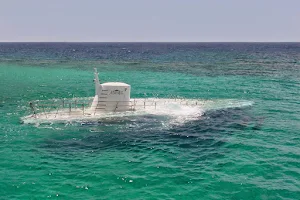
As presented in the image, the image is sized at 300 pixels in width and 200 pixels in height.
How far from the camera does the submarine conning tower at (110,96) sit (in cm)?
3744

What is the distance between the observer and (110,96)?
37.8m

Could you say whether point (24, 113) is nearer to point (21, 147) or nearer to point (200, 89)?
point (21, 147)

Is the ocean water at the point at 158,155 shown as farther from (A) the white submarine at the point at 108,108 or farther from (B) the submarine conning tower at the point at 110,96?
(B) the submarine conning tower at the point at 110,96

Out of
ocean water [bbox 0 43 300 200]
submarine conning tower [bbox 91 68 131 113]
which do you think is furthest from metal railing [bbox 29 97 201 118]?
ocean water [bbox 0 43 300 200]

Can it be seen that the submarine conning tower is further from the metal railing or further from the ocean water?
the ocean water

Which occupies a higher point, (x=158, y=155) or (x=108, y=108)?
(x=108, y=108)

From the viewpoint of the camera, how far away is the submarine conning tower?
37.4 m

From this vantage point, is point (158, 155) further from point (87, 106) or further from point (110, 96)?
point (87, 106)

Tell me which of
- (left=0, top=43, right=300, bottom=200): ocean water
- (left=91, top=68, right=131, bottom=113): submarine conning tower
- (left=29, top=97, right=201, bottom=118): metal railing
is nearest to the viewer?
(left=0, top=43, right=300, bottom=200): ocean water

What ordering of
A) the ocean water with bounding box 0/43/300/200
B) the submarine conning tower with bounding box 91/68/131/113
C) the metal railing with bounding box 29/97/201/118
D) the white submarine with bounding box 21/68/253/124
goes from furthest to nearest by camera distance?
the metal railing with bounding box 29/97/201/118 → the submarine conning tower with bounding box 91/68/131/113 → the white submarine with bounding box 21/68/253/124 → the ocean water with bounding box 0/43/300/200

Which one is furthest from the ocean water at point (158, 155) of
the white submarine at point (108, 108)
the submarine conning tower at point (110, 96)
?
the submarine conning tower at point (110, 96)

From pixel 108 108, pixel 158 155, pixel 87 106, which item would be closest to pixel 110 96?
pixel 108 108

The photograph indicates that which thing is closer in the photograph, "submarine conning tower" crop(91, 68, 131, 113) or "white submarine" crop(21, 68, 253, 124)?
"white submarine" crop(21, 68, 253, 124)

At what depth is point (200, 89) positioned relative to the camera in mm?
59031
